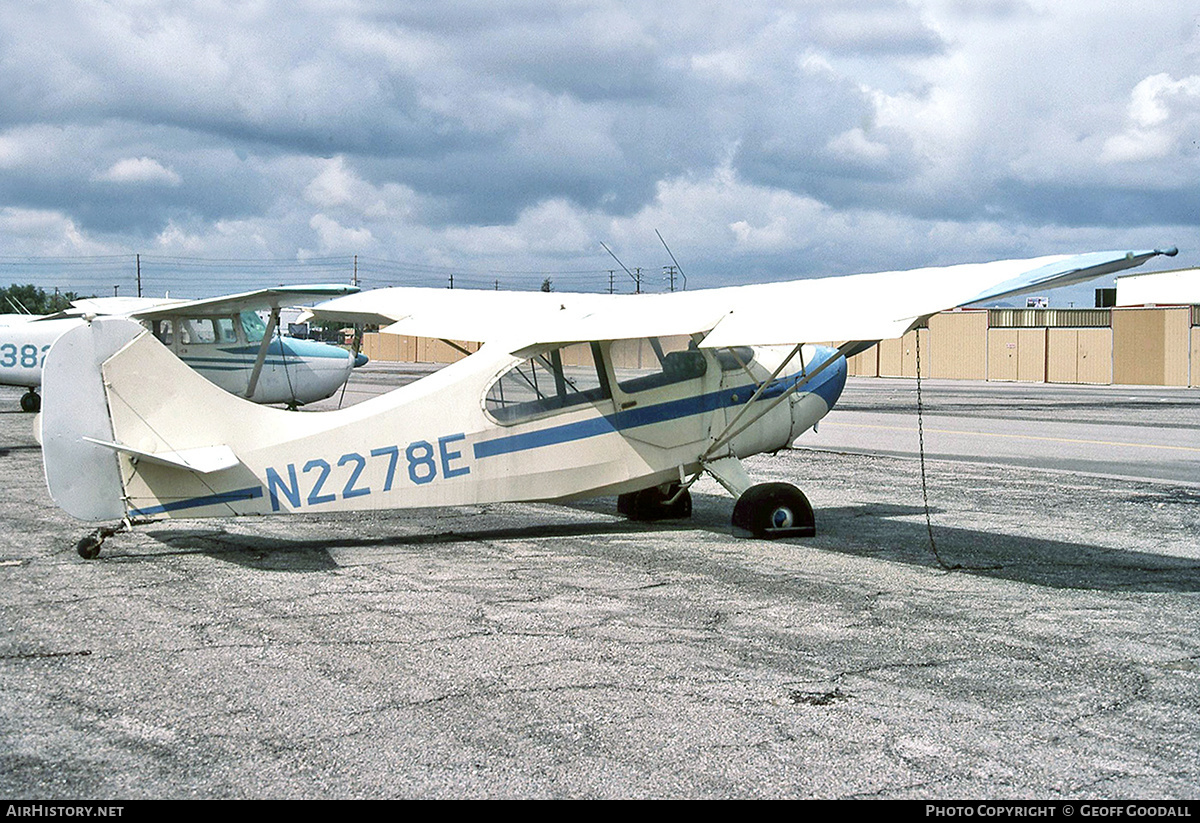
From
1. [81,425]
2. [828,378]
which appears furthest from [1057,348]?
[81,425]

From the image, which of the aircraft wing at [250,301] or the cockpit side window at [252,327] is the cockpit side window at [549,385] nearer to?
the aircraft wing at [250,301]

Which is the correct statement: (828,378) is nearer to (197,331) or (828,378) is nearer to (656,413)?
(656,413)

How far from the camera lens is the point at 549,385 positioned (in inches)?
413

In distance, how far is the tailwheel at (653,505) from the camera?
12133 millimetres

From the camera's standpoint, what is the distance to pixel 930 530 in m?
11.1

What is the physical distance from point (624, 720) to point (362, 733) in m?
1.17

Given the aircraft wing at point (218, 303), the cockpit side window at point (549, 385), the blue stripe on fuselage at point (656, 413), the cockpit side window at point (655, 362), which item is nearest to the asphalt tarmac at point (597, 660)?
the blue stripe on fuselage at point (656, 413)

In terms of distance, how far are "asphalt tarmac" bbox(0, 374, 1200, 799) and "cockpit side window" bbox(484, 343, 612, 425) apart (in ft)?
4.08

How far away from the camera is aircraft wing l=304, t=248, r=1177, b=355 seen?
8516mm

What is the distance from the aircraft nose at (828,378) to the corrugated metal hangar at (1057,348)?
35.4 m

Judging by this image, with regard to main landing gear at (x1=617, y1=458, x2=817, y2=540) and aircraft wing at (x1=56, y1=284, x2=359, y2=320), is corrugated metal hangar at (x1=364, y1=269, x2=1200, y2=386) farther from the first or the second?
main landing gear at (x1=617, y1=458, x2=817, y2=540)

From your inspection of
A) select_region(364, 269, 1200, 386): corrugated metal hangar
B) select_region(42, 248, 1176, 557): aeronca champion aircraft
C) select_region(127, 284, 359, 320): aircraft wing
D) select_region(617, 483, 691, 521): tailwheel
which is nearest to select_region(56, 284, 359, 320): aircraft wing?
select_region(127, 284, 359, 320): aircraft wing

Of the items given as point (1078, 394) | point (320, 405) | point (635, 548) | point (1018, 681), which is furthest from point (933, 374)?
point (1018, 681)

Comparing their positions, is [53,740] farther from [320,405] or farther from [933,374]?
[933,374]
